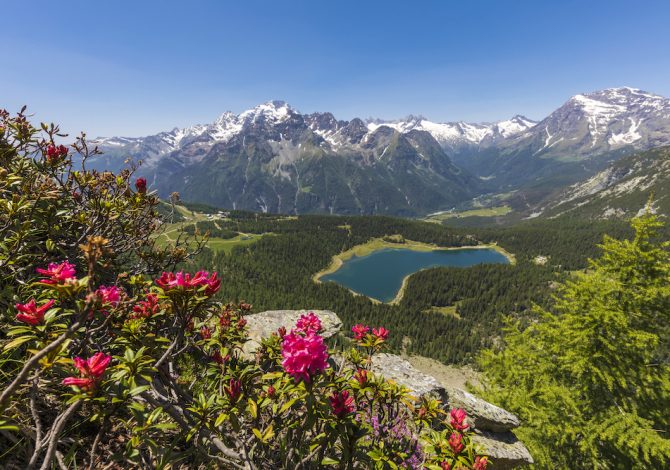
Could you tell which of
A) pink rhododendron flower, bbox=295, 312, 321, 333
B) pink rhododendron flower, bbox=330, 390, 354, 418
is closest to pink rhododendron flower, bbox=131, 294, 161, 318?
pink rhododendron flower, bbox=295, 312, 321, 333

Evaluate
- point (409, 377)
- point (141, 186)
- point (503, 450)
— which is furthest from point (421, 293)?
point (141, 186)

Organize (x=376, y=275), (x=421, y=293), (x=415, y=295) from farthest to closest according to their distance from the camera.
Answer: (x=376, y=275)
(x=421, y=293)
(x=415, y=295)

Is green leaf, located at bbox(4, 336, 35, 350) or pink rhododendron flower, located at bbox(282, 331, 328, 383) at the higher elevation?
green leaf, located at bbox(4, 336, 35, 350)

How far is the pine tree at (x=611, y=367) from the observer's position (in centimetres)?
1395

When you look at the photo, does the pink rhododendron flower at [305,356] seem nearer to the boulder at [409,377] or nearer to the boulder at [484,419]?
the boulder at [409,377]

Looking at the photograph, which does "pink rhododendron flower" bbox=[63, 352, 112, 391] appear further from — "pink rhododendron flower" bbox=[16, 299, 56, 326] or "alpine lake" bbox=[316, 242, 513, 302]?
"alpine lake" bbox=[316, 242, 513, 302]

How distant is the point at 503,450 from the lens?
11.8 m

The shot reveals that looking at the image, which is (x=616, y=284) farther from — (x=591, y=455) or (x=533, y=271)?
(x=533, y=271)

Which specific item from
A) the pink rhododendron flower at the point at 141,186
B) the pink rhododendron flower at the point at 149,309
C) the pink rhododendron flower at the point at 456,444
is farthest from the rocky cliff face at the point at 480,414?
the pink rhododendron flower at the point at 149,309

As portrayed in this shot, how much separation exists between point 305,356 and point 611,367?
60.4 ft

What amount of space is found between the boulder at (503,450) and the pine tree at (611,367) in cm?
192

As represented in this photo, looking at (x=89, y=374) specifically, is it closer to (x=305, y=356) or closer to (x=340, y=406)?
(x=305, y=356)

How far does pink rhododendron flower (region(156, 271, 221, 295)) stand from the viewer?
12.5ft

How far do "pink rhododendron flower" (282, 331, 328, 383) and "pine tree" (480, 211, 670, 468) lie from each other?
15586 mm
